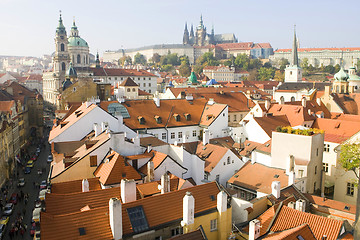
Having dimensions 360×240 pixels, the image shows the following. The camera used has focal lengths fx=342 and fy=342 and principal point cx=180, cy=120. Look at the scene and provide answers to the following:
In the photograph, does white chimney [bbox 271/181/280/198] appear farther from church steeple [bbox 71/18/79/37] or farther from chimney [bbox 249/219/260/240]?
church steeple [bbox 71/18/79/37]

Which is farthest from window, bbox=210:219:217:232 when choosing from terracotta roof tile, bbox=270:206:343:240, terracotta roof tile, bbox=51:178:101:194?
terracotta roof tile, bbox=51:178:101:194

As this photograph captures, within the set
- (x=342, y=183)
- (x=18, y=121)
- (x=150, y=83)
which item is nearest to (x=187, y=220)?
(x=342, y=183)

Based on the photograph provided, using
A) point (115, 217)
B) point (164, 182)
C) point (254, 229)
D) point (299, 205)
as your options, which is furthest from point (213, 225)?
point (115, 217)

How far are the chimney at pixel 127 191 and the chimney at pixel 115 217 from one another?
9.52 ft

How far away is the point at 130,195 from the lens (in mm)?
18672

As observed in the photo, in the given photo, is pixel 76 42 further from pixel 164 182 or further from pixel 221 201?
pixel 221 201

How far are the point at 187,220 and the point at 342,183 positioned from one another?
19.2 m

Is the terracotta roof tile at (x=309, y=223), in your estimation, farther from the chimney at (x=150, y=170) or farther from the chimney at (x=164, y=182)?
the chimney at (x=150, y=170)

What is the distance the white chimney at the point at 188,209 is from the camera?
1700 centimetres

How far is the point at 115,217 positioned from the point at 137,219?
1.54 metres

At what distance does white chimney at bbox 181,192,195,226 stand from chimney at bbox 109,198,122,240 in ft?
11.1

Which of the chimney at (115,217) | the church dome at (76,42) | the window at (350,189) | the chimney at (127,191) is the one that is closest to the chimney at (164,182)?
the chimney at (127,191)

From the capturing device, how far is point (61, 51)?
10431 centimetres

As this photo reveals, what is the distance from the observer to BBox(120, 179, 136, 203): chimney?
18375mm
